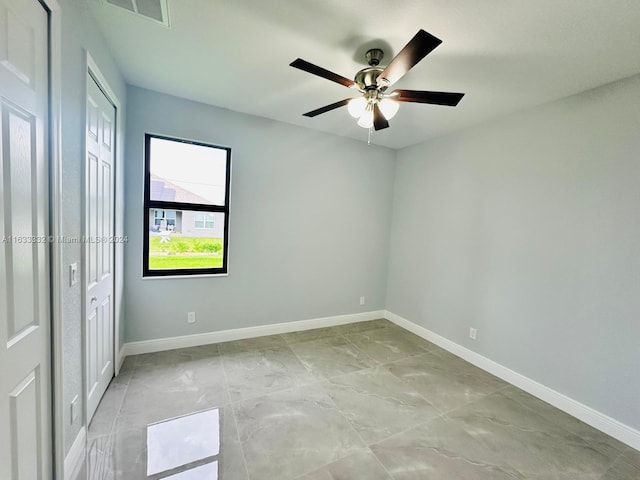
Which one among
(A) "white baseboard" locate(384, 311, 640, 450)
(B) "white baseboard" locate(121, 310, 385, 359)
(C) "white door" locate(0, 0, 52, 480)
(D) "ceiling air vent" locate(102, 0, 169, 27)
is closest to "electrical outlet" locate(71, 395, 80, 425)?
(C) "white door" locate(0, 0, 52, 480)

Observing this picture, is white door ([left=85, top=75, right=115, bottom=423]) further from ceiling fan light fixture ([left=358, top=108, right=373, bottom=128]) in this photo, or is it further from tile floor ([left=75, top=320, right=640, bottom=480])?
ceiling fan light fixture ([left=358, top=108, right=373, bottom=128])

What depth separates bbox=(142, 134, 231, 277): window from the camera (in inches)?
106

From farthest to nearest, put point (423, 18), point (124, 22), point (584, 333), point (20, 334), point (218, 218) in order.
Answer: point (218, 218) → point (584, 333) → point (124, 22) → point (423, 18) → point (20, 334)

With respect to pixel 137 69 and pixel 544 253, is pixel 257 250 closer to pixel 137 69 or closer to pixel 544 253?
pixel 137 69

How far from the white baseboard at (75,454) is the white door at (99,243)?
170mm

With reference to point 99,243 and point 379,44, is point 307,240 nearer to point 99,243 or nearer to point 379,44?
point 99,243

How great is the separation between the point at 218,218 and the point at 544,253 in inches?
129

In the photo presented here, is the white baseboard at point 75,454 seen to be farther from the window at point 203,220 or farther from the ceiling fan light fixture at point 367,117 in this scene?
the ceiling fan light fixture at point 367,117

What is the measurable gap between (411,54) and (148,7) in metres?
1.52

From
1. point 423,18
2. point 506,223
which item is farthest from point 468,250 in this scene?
point 423,18

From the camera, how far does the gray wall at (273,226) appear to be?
265 cm

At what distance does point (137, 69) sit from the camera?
220 centimetres

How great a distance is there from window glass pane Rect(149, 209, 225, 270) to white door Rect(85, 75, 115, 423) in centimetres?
57

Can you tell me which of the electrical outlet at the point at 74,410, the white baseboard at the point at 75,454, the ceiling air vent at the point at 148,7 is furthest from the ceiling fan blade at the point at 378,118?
the white baseboard at the point at 75,454
